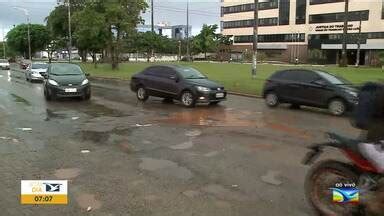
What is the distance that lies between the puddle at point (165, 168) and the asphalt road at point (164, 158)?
0.02 meters

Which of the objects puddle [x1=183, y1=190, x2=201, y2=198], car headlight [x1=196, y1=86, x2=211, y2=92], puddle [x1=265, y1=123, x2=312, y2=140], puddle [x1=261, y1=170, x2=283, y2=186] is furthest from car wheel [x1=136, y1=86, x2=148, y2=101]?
puddle [x1=183, y1=190, x2=201, y2=198]

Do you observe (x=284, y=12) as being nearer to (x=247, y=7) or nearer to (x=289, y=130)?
(x=247, y=7)

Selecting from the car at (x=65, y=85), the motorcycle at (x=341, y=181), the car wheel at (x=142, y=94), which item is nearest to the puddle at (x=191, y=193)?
the motorcycle at (x=341, y=181)

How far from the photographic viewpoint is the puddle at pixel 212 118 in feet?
42.6

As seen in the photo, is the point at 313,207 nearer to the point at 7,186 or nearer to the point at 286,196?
the point at 286,196

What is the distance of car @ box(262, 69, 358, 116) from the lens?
50.7ft

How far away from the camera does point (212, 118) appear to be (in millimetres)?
14117

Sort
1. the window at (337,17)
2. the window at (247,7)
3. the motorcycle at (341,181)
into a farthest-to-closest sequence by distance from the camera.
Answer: the window at (247,7) < the window at (337,17) < the motorcycle at (341,181)

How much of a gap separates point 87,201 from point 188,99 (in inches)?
448

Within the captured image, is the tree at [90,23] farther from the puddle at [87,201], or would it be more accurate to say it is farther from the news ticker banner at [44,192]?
the news ticker banner at [44,192]

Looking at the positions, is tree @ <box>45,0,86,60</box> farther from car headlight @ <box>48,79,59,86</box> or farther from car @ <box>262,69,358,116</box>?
car @ <box>262,69,358,116</box>

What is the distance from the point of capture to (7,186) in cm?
682

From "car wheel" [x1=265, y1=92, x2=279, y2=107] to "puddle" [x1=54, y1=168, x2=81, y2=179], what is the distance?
11.0m

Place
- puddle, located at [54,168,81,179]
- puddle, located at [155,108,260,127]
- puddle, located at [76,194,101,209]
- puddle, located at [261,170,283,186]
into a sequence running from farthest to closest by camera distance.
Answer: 1. puddle, located at [155,108,260,127]
2. puddle, located at [54,168,81,179]
3. puddle, located at [261,170,283,186]
4. puddle, located at [76,194,101,209]
